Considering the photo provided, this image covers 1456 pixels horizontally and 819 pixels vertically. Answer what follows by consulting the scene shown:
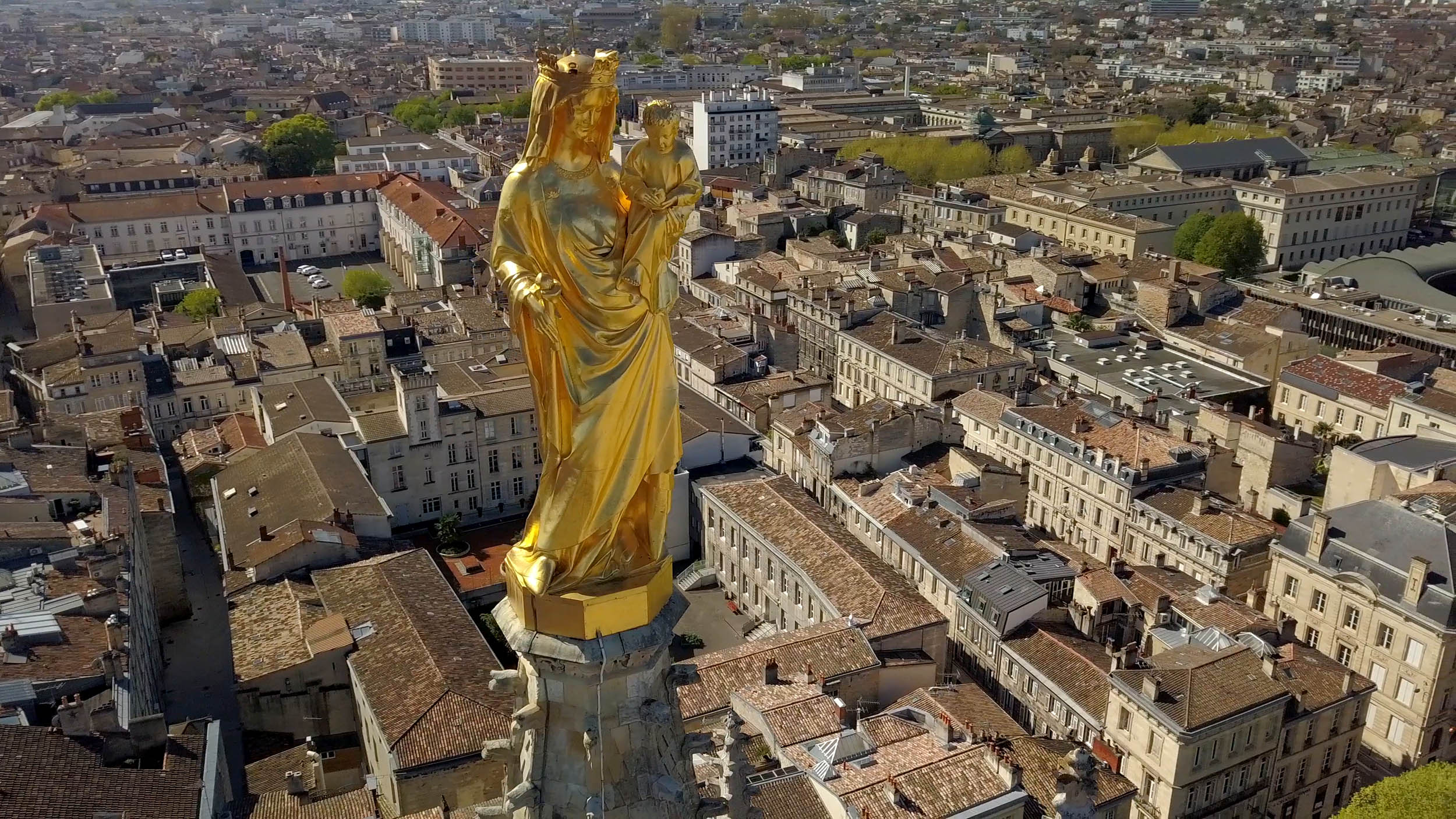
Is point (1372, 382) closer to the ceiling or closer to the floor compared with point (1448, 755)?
closer to the ceiling

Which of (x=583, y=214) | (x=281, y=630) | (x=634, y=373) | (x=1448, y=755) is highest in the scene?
(x=583, y=214)

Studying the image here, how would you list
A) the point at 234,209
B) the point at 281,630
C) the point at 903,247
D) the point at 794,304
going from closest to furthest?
the point at 281,630
the point at 794,304
the point at 903,247
the point at 234,209

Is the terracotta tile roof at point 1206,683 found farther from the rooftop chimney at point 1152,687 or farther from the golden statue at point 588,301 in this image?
the golden statue at point 588,301

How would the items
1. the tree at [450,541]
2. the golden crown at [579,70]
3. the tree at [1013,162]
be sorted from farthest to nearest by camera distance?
the tree at [1013,162] < the tree at [450,541] < the golden crown at [579,70]

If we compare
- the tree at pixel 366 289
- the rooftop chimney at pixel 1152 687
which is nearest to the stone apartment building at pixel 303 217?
the tree at pixel 366 289

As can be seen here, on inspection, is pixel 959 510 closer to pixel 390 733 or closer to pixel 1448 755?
pixel 1448 755

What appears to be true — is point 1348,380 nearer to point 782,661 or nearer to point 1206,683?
point 1206,683

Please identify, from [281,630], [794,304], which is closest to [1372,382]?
[794,304]
